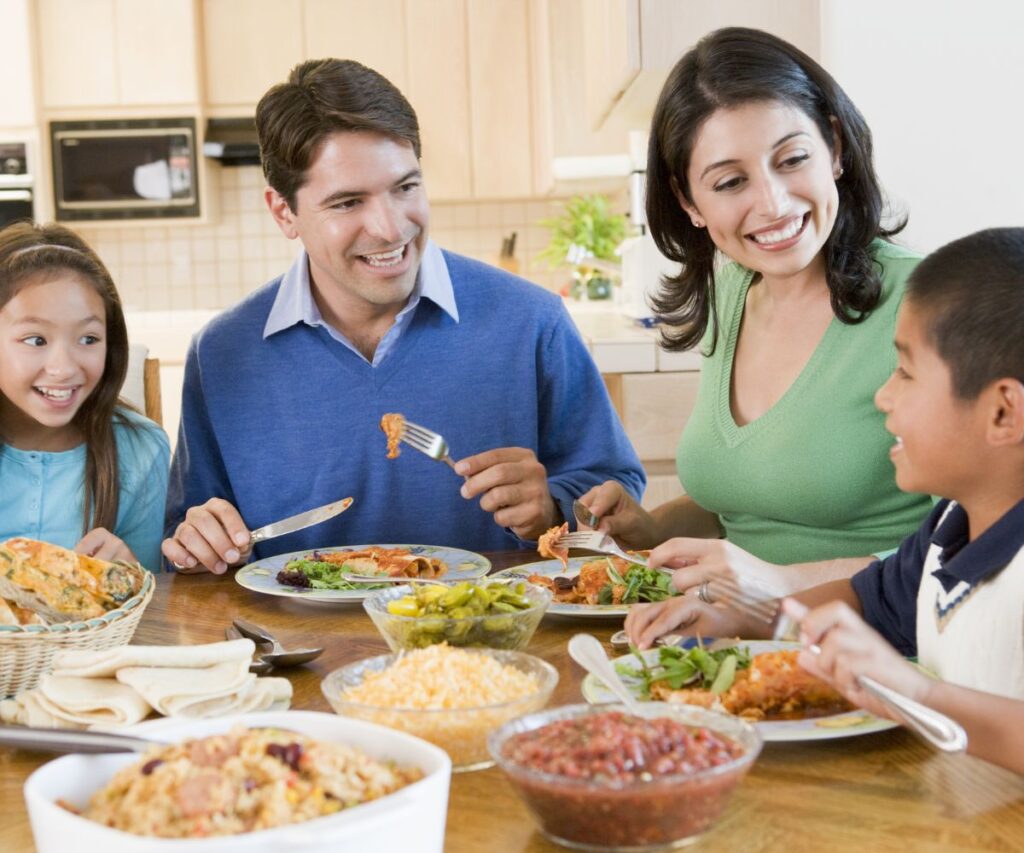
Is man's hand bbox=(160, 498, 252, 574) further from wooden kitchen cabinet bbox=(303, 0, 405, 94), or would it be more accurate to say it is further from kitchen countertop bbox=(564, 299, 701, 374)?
wooden kitchen cabinet bbox=(303, 0, 405, 94)

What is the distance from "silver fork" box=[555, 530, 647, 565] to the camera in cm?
163

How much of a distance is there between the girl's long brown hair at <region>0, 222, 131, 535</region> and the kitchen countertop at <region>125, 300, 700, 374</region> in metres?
1.18

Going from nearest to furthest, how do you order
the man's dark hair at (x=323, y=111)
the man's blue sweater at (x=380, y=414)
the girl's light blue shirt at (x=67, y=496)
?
the man's dark hair at (x=323, y=111), the man's blue sweater at (x=380, y=414), the girl's light blue shirt at (x=67, y=496)

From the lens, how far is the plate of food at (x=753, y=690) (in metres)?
1.05

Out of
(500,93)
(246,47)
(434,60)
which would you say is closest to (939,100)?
(500,93)

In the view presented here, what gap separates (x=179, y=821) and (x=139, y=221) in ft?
17.1

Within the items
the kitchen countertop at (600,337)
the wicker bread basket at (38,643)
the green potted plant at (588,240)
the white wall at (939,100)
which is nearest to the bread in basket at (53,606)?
the wicker bread basket at (38,643)

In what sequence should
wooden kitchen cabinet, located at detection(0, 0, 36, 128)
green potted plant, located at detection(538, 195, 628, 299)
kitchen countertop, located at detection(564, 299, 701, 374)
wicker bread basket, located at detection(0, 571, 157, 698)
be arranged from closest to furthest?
wicker bread basket, located at detection(0, 571, 157, 698) < kitchen countertop, located at detection(564, 299, 701, 374) < green potted plant, located at detection(538, 195, 628, 299) < wooden kitchen cabinet, located at detection(0, 0, 36, 128)

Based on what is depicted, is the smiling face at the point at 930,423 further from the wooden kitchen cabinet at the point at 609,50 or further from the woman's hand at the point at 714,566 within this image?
the wooden kitchen cabinet at the point at 609,50

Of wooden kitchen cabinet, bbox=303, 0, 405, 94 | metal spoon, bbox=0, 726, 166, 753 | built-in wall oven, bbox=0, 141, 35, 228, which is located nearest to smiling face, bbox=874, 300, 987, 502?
metal spoon, bbox=0, 726, 166, 753

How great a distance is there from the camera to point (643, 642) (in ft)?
4.32

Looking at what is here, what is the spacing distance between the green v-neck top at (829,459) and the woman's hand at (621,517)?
0.13 m

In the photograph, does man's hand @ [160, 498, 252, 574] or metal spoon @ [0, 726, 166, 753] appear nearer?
metal spoon @ [0, 726, 166, 753]

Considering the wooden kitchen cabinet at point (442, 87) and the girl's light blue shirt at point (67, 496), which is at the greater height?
the wooden kitchen cabinet at point (442, 87)
